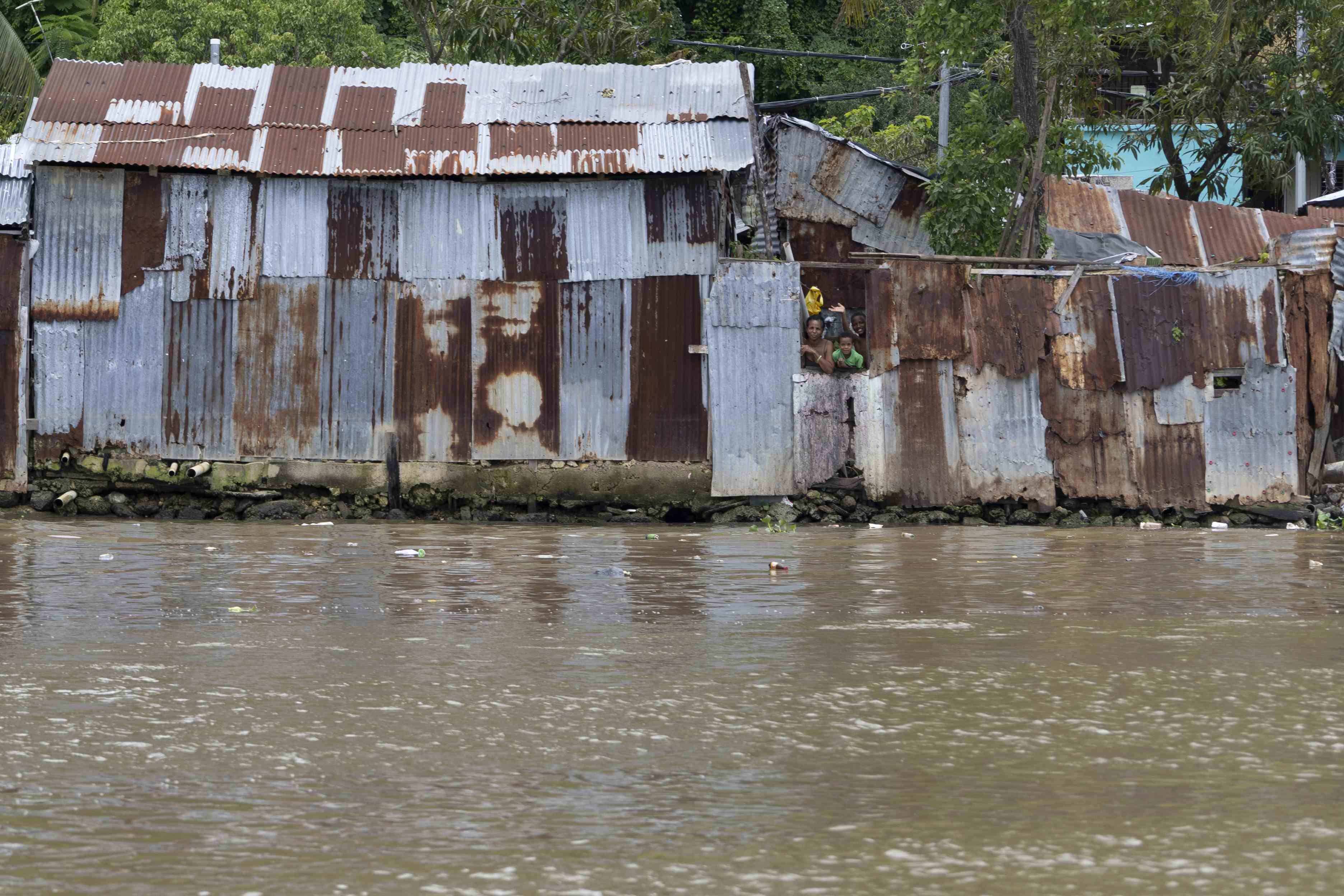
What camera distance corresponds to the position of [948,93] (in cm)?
2373

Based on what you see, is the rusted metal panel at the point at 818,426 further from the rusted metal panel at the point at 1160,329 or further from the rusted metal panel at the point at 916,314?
the rusted metal panel at the point at 1160,329

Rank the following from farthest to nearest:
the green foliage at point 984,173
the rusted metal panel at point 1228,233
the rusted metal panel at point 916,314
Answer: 1. the green foliage at point 984,173
2. the rusted metal panel at point 1228,233
3. the rusted metal panel at point 916,314

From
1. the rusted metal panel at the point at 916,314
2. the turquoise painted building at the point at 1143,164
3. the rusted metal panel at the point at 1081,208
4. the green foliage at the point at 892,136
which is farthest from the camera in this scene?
the turquoise painted building at the point at 1143,164

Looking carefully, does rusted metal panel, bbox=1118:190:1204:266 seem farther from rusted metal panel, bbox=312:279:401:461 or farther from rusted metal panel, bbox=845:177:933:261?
rusted metal panel, bbox=312:279:401:461

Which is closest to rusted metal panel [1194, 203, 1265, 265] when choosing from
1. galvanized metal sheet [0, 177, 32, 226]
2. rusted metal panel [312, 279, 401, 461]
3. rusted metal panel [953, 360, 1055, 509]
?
rusted metal panel [953, 360, 1055, 509]

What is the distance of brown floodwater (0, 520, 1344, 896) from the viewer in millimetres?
3227

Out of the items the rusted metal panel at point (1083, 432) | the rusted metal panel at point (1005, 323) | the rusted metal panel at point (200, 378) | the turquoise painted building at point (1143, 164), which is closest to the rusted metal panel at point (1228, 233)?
the rusted metal panel at point (1083, 432)

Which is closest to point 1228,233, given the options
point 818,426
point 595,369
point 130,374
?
point 818,426

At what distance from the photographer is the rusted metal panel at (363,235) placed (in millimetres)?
13797

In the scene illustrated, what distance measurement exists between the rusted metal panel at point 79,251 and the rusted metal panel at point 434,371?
2685 mm

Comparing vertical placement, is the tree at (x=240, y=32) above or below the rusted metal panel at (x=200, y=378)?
above

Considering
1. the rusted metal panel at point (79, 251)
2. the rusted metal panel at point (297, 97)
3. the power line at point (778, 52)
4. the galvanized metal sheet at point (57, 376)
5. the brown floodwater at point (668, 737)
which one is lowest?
the brown floodwater at point (668, 737)

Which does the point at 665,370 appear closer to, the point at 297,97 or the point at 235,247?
the point at 235,247

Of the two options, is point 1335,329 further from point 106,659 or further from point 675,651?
point 106,659
